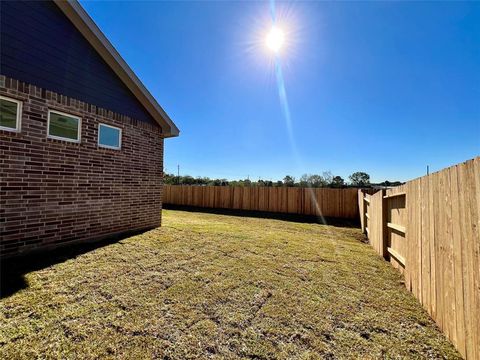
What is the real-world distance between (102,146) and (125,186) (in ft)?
4.02

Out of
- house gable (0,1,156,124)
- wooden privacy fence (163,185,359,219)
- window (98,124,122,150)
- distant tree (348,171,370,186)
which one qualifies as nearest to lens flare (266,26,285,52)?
house gable (0,1,156,124)

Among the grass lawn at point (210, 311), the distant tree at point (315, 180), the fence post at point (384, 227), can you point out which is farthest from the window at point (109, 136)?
the distant tree at point (315, 180)

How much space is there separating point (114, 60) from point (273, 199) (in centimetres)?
1106

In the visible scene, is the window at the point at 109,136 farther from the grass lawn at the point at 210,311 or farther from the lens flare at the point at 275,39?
the lens flare at the point at 275,39

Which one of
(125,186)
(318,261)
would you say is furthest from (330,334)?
(125,186)

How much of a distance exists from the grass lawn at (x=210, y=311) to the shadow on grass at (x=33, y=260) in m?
0.10

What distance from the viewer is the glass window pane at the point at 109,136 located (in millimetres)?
5574

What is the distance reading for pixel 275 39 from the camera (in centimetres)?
680

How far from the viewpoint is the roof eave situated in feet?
16.0

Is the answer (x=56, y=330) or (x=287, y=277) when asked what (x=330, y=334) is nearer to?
(x=287, y=277)

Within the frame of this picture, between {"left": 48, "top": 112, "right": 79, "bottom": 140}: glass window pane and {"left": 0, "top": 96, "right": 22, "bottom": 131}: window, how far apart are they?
0.53 m

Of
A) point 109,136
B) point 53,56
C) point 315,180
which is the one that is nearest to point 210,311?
point 109,136

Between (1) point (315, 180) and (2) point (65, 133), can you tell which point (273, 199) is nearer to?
(2) point (65, 133)

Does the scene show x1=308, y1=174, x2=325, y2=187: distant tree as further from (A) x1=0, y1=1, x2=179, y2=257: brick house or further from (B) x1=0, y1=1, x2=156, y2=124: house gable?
(B) x1=0, y1=1, x2=156, y2=124: house gable
